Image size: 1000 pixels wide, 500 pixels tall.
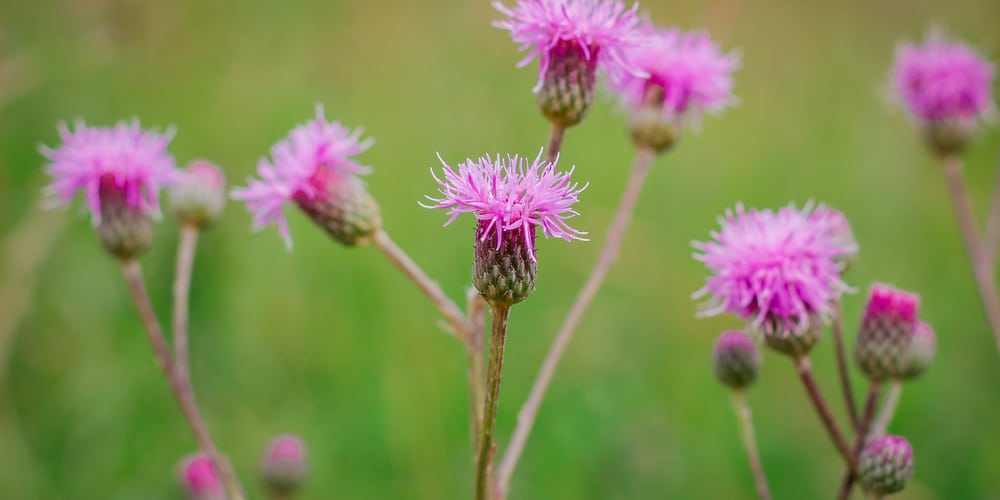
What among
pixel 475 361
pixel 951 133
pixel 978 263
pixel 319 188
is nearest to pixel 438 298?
pixel 475 361

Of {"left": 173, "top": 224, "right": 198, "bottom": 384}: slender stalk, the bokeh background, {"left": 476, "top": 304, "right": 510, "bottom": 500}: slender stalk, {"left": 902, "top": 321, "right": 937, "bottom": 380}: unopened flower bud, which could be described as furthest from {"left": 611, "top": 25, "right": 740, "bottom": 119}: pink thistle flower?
{"left": 173, "top": 224, "right": 198, "bottom": 384}: slender stalk

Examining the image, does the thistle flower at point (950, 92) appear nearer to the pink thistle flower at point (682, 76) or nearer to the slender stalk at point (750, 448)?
the pink thistle flower at point (682, 76)

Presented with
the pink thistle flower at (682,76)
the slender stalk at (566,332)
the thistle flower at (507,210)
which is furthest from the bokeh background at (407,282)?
the thistle flower at (507,210)

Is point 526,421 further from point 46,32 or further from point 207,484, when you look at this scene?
point 46,32

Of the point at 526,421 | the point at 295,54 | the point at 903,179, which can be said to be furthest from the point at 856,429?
the point at 295,54

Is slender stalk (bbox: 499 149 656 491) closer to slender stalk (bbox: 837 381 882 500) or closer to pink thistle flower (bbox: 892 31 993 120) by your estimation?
slender stalk (bbox: 837 381 882 500)
